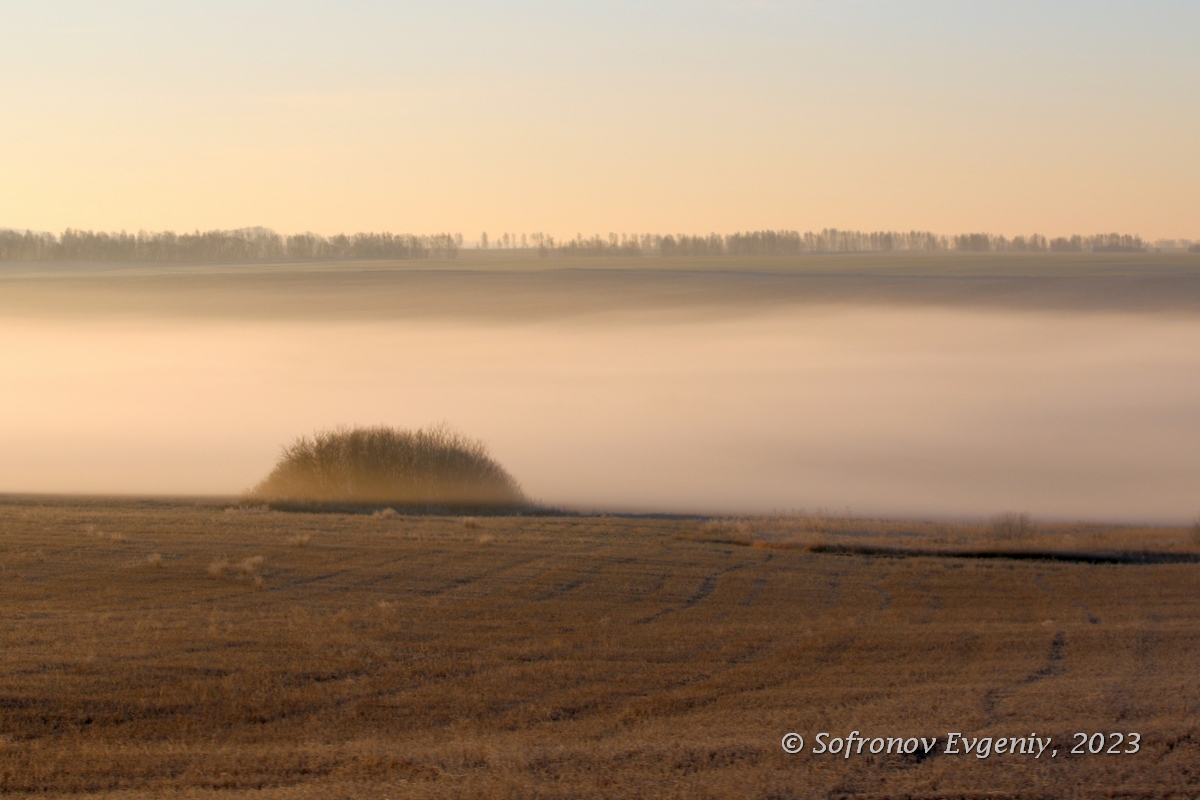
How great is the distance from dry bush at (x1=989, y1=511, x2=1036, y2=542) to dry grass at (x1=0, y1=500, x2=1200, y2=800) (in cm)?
587

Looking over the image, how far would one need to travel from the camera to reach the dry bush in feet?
80.6

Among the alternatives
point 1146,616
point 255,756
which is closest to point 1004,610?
point 1146,616

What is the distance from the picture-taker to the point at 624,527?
23.4m

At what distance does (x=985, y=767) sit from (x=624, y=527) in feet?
54.5

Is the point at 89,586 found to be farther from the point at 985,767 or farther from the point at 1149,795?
the point at 1149,795

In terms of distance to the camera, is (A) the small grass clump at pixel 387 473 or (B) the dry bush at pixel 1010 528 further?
(A) the small grass clump at pixel 387 473

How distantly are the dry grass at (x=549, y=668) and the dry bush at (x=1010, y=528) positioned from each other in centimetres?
587
